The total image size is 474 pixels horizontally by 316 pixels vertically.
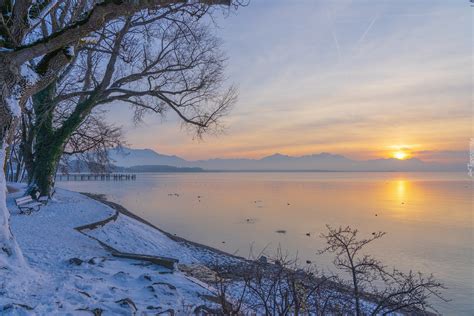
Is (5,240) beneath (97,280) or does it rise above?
above

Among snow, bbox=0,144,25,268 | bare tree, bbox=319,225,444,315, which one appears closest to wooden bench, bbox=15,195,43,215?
snow, bbox=0,144,25,268

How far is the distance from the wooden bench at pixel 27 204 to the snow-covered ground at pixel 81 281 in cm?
64

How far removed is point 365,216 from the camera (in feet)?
104

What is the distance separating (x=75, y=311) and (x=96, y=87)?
13.3 m

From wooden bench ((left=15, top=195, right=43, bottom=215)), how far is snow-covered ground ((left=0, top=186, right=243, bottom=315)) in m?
0.64

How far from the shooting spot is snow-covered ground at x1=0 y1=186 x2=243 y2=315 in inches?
200

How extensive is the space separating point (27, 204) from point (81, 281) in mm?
9687

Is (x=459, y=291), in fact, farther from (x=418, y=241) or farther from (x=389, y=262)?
(x=418, y=241)

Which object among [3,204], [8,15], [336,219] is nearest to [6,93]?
[8,15]

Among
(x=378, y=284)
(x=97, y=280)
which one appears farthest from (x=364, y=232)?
(x=97, y=280)

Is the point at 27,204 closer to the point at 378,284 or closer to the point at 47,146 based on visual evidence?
the point at 47,146

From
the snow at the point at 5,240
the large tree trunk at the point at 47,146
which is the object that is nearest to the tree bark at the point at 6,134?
the snow at the point at 5,240

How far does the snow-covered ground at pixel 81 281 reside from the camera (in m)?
5.08

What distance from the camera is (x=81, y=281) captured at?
6.12m
